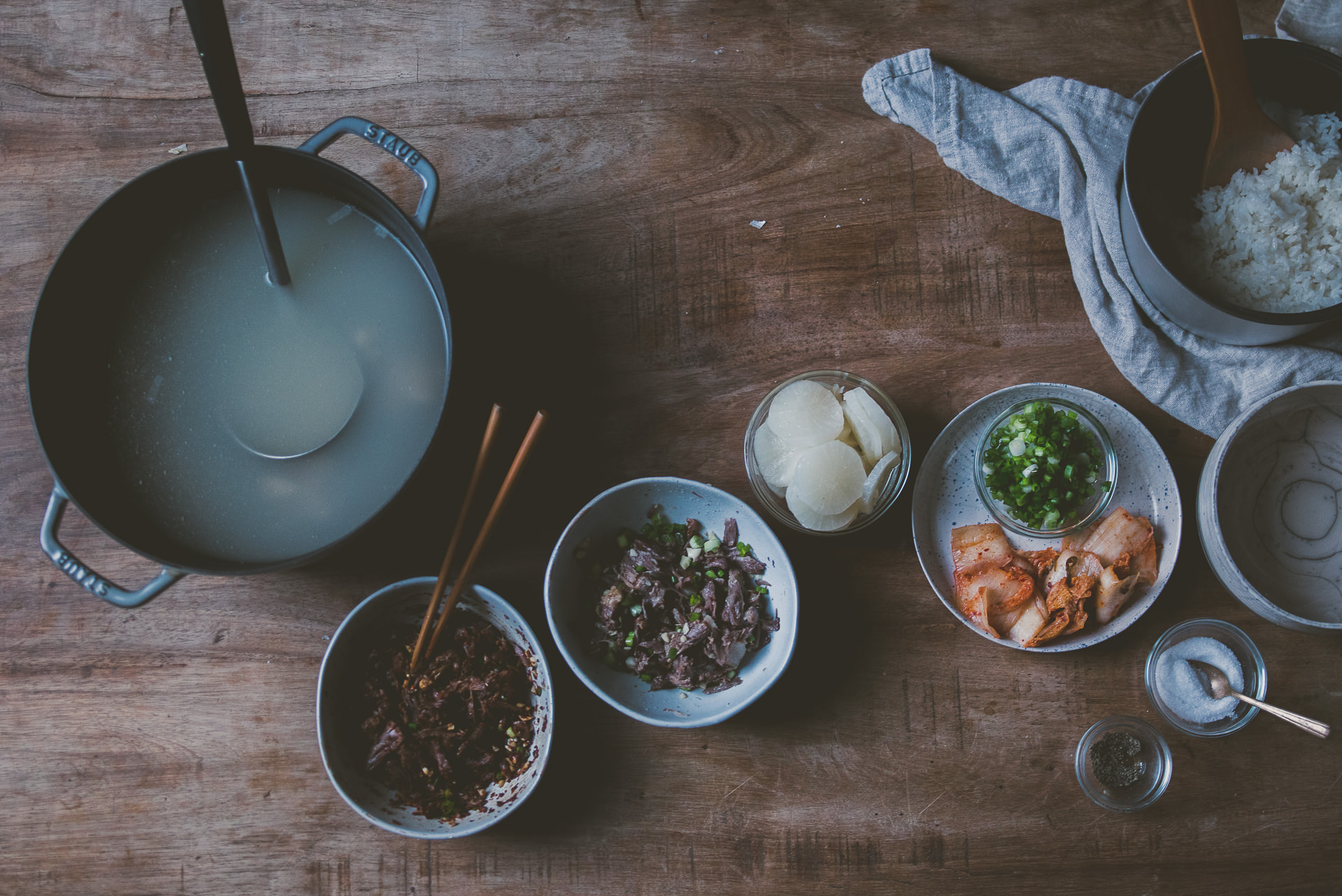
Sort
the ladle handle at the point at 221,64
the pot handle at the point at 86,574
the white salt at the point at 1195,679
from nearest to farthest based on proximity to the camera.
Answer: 1. the ladle handle at the point at 221,64
2. the pot handle at the point at 86,574
3. the white salt at the point at 1195,679

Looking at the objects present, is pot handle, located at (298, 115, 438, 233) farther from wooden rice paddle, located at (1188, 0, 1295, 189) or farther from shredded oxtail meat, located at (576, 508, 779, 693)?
wooden rice paddle, located at (1188, 0, 1295, 189)

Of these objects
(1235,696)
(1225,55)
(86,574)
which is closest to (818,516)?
(1235,696)

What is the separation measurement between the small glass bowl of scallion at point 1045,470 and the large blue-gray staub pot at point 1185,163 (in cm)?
27

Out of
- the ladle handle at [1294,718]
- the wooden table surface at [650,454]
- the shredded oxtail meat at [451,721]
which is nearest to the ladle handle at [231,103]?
the wooden table surface at [650,454]

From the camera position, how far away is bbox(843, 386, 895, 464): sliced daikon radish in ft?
4.92

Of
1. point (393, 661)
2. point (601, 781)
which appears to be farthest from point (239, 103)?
point (601, 781)

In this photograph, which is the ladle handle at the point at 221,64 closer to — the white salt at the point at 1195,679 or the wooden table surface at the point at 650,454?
the wooden table surface at the point at 650,454

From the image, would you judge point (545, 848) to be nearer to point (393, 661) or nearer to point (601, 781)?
point (601, 781)

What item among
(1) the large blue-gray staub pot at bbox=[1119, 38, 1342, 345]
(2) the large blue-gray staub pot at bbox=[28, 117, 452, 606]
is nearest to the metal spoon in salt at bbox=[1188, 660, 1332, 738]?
(1) the large blue-gray staub pot at bbox=[1119, 38, 1342, 345]

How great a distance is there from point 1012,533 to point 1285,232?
710 mm

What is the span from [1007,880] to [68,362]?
1.93m

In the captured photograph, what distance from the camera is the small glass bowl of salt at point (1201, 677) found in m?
1.54

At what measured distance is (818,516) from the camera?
1.48 metres

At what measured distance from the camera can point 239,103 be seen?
117cm
